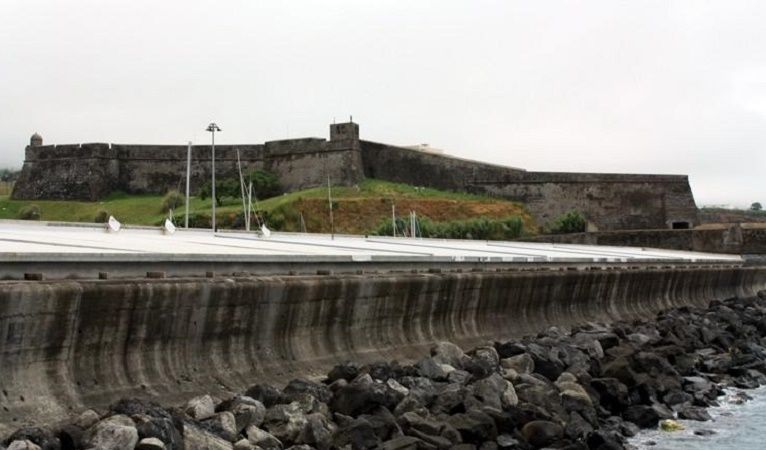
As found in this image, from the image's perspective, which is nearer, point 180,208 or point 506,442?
point 506,442

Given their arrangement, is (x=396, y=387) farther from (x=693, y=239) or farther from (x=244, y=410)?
(x=693, y=239)

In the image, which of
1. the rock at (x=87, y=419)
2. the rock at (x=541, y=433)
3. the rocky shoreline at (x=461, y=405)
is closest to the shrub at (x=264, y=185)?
the rocky shoreline at (x=461, y=405)

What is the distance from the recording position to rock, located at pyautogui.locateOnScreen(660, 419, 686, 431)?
13961mm

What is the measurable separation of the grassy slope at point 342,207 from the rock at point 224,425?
46.1m

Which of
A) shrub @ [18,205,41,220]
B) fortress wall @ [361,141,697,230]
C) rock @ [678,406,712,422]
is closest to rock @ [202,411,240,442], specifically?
rock @ [678,406,712,422]

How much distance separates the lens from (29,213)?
2564 inches

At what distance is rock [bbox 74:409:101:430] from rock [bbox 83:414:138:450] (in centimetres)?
28

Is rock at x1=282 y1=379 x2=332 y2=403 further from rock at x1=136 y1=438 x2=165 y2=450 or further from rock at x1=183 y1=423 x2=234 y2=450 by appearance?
rock at x1=136 y1=438 x2=165 y2=450

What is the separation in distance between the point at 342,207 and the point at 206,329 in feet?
157

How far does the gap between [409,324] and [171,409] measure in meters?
6.27

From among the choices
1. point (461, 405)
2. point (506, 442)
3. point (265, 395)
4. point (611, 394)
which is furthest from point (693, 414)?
point (265, 395)

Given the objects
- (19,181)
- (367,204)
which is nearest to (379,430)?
(367,204)

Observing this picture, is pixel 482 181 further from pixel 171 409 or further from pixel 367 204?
pixel 171 409

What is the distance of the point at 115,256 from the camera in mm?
10766
